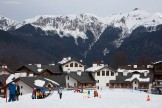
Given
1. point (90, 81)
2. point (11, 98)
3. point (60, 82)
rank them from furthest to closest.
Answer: point (90, 81), point (60, 82), point (11, 98)

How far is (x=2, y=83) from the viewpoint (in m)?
77.2

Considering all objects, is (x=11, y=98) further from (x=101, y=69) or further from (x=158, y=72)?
(x=158, y=72)

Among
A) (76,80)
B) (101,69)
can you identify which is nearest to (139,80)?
(101,69)

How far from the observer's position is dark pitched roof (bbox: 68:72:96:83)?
8454 centimetres

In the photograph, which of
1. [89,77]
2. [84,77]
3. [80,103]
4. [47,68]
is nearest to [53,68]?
[47,68]

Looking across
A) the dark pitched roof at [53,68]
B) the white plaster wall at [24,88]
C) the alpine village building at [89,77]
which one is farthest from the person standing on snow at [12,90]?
the dark pitched roof at [53,68]

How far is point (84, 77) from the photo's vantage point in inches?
3398

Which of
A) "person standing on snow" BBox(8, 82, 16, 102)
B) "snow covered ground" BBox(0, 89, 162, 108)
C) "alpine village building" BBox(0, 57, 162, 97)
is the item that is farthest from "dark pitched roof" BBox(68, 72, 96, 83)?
"person standing on snow" BBox(8, 82, 16, 102)

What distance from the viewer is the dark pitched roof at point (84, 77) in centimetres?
8454

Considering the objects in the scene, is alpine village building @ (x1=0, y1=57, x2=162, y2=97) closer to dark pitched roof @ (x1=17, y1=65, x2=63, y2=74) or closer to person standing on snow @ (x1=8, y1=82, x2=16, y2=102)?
dark pitched roof @ (x1=17, y1=65, x2=63, y2=74)

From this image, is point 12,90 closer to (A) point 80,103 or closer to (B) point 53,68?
(A) point 80,103

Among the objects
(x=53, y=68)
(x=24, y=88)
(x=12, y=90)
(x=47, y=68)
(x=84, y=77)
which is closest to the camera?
(x=12, y=90)

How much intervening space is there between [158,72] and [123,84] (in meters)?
13.3

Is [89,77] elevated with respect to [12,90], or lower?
→ elevated
